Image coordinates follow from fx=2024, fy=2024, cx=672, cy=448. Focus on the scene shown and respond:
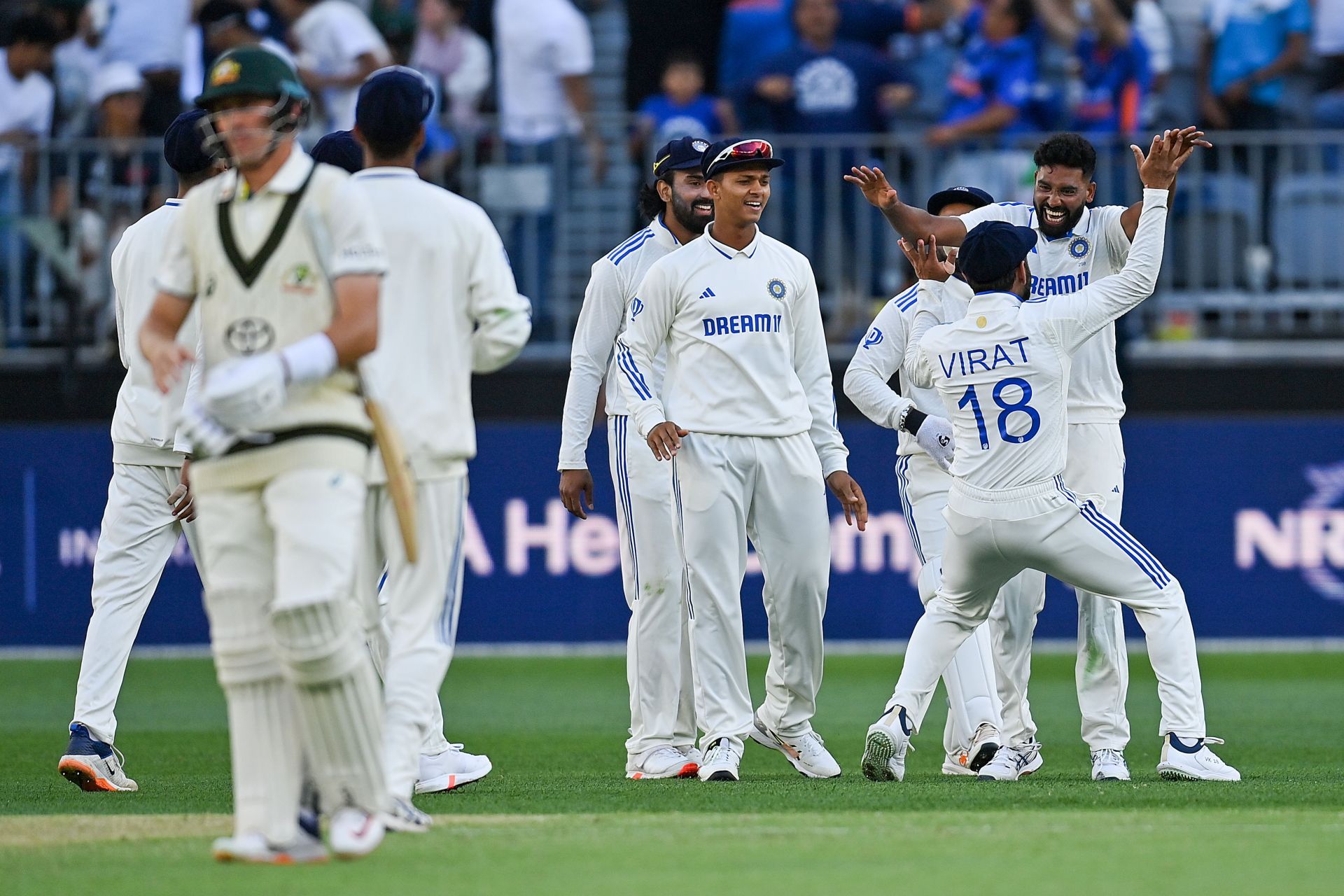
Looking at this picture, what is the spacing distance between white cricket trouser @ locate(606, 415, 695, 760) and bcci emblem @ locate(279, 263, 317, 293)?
3157mm

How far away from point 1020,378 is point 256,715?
3374 mm

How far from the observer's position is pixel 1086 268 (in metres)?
8.65

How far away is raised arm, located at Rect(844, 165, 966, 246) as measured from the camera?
28.2 feet

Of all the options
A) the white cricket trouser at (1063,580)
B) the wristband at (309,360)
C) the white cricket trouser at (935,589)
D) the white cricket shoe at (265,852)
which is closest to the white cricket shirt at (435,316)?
the wristband at (309,360)

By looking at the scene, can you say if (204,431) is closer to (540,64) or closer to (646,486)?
(646,486)

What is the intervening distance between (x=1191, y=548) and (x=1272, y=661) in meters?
1.01

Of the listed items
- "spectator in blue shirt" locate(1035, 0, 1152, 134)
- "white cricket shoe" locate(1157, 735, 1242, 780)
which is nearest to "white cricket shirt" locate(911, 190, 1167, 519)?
"white cricket shoe" locate(1157, 735, 1242, 780)

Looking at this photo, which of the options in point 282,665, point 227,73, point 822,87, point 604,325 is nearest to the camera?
point 282,665

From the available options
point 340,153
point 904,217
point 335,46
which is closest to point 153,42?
point 335,46

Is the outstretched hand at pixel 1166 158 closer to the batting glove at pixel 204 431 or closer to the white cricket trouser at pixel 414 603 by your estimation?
the white cricket trouser at pixel 414 603

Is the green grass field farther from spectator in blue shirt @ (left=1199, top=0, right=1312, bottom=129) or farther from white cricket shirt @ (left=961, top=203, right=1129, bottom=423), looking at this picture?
spectator in blue shirt @ (left=1199, top=0, right=1312, bottom=129)

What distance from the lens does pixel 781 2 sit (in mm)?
16250

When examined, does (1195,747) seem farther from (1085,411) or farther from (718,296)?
(718,296)

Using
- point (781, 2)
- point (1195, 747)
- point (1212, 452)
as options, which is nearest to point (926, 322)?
point (1195, 747)
